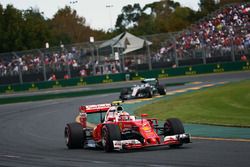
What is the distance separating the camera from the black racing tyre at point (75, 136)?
1847cm

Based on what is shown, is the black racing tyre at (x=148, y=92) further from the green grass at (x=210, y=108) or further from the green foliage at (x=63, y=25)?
the green foliage at (x=63, y=25)

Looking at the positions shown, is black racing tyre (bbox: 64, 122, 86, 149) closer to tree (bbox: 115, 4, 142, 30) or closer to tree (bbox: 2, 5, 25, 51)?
tree (bbox: 2, 5, 25, 51)

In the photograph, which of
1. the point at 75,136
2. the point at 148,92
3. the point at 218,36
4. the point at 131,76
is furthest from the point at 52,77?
the point at 75,136

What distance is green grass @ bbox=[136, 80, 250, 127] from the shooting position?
22031 millimetres

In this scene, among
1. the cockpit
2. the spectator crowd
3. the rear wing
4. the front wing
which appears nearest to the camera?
the front wing

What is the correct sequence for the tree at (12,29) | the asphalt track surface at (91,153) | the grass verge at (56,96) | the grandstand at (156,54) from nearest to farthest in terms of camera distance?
the asphalt track surface at (91,153) → the grass verge at (56,96) → the grandstand at (156,54) → the tree at (12,29)

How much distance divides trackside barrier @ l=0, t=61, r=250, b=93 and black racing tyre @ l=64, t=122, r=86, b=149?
32.7 metres

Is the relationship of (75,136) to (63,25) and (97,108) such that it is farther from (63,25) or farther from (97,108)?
(63,25)

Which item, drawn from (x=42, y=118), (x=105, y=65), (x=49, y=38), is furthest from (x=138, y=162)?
(x=49, y=38)

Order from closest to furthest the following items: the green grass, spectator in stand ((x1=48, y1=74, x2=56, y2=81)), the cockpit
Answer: the cockpit
the green grass
spectator in stand ((x1=48, y1=74, x2=56, y2=81))

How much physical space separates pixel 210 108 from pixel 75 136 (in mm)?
9517

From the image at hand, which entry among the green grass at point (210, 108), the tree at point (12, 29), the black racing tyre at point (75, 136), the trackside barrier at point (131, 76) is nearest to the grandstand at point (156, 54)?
the trackside barrier at point (131, 76)

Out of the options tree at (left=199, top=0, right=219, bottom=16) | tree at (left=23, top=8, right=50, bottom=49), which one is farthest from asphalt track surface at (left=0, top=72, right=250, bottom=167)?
tree at (left=199, top=0, right=219, bottom=16)

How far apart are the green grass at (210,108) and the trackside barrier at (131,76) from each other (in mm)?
16523
